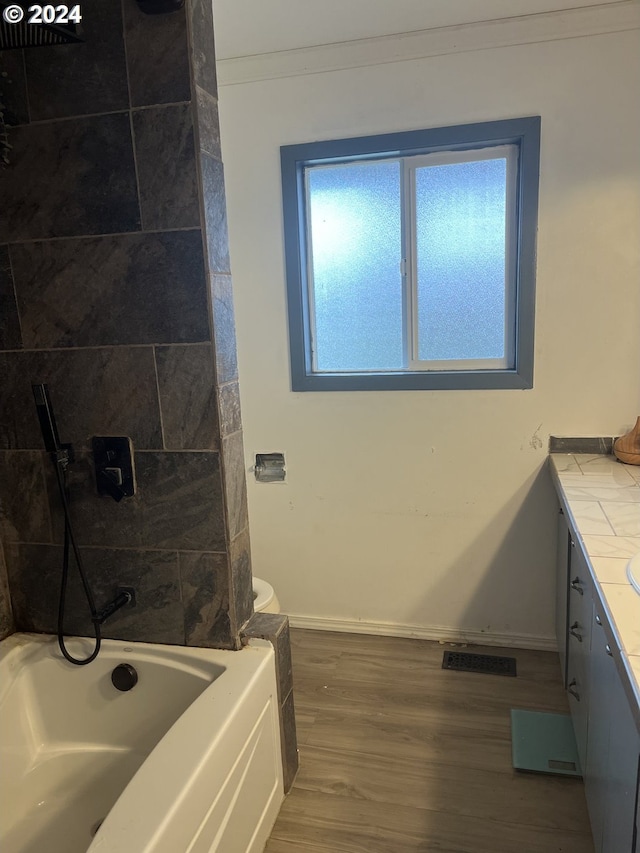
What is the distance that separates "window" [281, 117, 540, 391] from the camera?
8.02 ft

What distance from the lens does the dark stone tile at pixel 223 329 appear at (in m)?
1.61

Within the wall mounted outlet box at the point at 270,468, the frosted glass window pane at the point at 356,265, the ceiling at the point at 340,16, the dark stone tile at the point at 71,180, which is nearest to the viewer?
the dark stone tile at the point at 71,180

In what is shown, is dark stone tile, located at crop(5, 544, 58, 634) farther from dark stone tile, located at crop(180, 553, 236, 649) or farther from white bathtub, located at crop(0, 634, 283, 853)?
dark stone tile, located at crop(180, 553, 236, 649)

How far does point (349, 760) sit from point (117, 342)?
1.57 metres

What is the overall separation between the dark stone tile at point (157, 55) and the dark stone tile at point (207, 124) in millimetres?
40

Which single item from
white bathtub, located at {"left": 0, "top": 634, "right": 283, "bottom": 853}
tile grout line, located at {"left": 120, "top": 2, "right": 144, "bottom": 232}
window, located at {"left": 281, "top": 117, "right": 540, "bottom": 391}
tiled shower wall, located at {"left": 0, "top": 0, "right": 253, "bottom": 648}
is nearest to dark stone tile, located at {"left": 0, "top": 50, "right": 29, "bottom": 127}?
tiled shower wall, located at {"left": 0, "top": 0, "right": 253, "bottom": 648}

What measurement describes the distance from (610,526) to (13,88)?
6.70ft

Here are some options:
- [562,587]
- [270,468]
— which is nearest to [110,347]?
[270,468]

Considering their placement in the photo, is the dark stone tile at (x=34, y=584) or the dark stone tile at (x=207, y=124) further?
the dark stone tile at (x=34, y=584)

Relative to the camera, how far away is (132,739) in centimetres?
179

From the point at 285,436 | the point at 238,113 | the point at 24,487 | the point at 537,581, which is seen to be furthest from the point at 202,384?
the point at 537,581

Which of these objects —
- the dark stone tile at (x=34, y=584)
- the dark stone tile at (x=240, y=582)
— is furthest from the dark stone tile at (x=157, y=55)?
the dark stone tile at (x=34, y=584)

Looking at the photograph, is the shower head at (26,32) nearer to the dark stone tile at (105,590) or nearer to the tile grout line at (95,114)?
the tile grout line at (95,114)

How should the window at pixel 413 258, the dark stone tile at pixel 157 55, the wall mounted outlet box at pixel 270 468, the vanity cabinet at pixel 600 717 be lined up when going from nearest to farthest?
1. the vanity cabinet at pixel 600 717
2. the dark stone tile at pixel 157 55
3. the window at pixel 413 258
4. the wall mounted outlet box at pixel 270 468
